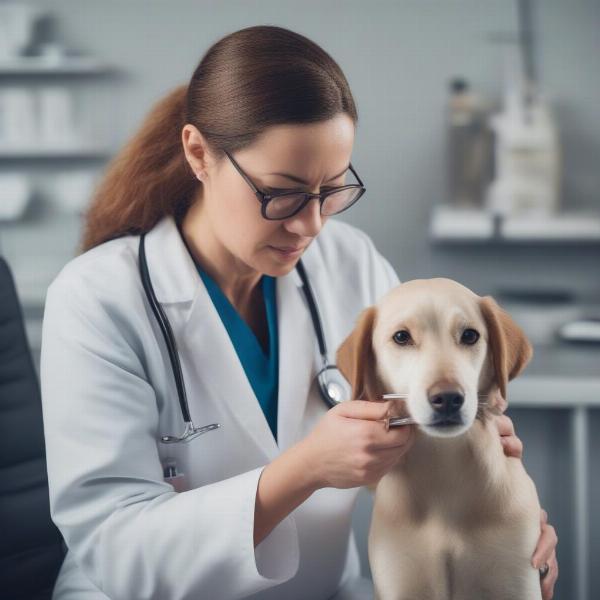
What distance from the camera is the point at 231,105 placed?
3.31 ft

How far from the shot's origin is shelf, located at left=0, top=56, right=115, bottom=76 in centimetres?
246

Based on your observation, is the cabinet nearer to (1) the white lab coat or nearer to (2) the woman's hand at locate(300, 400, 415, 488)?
(1) the white lab coat

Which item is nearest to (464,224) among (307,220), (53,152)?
(53,152)

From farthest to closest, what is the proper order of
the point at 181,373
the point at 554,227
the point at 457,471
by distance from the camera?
the point at 554,227 → the point at 181,373 → the point at 457,471

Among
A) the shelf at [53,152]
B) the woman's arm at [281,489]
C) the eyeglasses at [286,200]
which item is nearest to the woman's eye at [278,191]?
the eyeglasses at [286,200]

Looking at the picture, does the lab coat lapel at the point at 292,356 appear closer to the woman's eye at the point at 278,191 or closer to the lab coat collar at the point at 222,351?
the lab coat collar at the point at 222,351

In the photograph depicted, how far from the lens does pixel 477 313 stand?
0.82m

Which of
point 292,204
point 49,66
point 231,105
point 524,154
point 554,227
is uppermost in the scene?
point 49,66

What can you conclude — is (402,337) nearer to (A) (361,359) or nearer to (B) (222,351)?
(A) (361,359)

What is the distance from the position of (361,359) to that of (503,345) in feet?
0.48

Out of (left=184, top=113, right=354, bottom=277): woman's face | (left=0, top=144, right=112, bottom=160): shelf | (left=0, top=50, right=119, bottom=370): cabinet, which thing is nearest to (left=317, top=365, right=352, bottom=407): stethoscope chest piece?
(left=184, top=113, right=354, bottom=277): woman's face

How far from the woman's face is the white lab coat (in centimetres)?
11

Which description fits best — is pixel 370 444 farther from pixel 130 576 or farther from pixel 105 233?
pixel 105 233

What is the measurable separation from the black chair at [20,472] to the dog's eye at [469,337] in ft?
2.46
